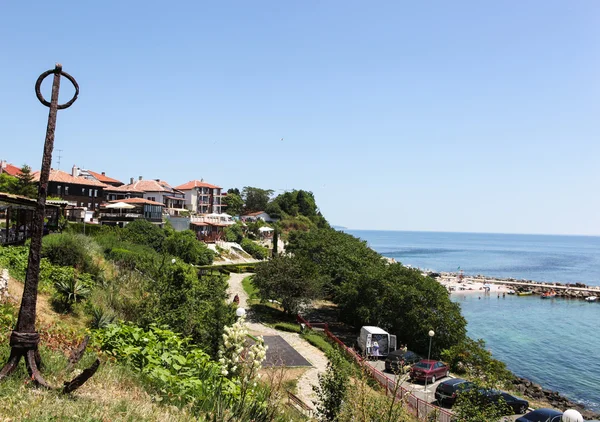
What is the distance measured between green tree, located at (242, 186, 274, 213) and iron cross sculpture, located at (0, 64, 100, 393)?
10782cm

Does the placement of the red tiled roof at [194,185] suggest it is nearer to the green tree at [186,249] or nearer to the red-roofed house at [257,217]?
the red-roofed house at [257,217]

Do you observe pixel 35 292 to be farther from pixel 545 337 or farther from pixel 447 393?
pixel 545 337

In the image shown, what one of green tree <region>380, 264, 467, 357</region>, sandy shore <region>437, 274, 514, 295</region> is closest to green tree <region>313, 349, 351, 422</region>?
green tree <region>380, 264, 467, 357</region>

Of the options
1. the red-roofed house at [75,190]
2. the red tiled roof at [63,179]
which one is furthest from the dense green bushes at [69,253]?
the red tiled roof at [63,179]

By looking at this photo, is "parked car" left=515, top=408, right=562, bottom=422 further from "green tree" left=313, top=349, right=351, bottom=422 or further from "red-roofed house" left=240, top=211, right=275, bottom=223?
"red-roofed house" left=240, top=211, right=275, bottom=223

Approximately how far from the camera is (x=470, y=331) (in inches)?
1746

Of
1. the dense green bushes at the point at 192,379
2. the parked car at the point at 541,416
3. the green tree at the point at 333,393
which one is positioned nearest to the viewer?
the dense green bushes at the point at 192,379

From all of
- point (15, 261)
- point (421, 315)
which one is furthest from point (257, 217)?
point (15, 261)

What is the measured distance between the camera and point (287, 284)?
1193 inches

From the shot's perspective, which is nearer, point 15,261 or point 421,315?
point 15,261

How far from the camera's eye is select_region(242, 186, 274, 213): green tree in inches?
4493

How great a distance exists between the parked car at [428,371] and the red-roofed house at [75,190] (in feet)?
149

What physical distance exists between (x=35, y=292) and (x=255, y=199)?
363 feet

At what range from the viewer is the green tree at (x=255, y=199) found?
4493 inches
